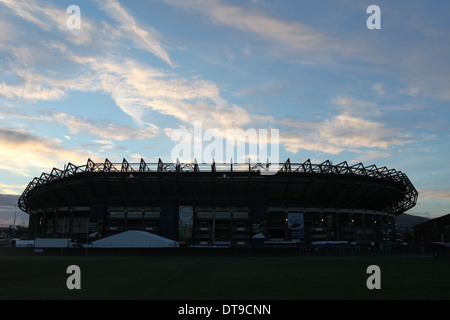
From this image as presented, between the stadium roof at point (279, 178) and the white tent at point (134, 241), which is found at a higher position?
the stadium roof at point (279, 178)

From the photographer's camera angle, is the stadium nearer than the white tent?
No

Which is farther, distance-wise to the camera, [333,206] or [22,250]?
[333,206]

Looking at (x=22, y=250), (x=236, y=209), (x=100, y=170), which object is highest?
(x=100, y=170)

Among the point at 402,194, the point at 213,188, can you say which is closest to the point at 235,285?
the point at 213,188

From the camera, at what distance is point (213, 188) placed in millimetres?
80188

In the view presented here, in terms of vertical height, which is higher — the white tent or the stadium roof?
the stadium roof

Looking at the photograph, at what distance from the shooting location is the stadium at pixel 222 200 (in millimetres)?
78625

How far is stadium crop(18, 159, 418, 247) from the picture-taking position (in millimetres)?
78625

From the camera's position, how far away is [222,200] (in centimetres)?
8206

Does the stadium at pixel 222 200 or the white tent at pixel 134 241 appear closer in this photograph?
the white tent at pixel 134 241

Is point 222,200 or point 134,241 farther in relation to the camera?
point 222,200
